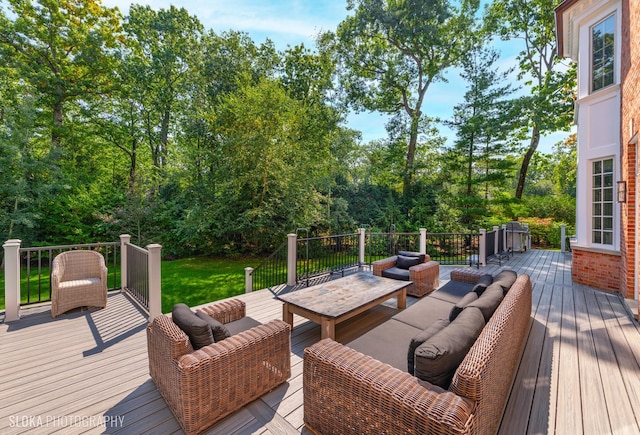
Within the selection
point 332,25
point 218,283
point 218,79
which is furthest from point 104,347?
point 332,25

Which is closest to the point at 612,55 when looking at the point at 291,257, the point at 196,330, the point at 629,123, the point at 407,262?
the point at 629,123

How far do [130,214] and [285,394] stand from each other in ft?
38.5

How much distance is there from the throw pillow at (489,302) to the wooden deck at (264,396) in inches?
29.4

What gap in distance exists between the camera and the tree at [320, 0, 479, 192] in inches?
491

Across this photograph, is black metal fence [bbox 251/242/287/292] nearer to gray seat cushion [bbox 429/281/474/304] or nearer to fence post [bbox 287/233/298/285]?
fence post [bbox 287/233/298/285]

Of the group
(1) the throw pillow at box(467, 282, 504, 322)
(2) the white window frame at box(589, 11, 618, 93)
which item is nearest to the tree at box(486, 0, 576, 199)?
(2) the white window frame at box(589, 11, 618, 93)

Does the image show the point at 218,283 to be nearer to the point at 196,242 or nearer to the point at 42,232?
the point at 196,242

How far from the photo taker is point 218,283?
343 inches

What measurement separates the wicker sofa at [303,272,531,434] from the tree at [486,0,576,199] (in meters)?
13.4

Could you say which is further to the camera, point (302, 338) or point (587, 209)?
point (587, 209)

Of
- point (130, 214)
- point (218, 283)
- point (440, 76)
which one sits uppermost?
point (440, 76)

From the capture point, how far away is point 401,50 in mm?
13617

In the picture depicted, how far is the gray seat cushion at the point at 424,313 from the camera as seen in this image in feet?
9.56

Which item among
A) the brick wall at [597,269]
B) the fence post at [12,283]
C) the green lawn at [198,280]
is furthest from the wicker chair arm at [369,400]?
the brick wall at [597,269]
